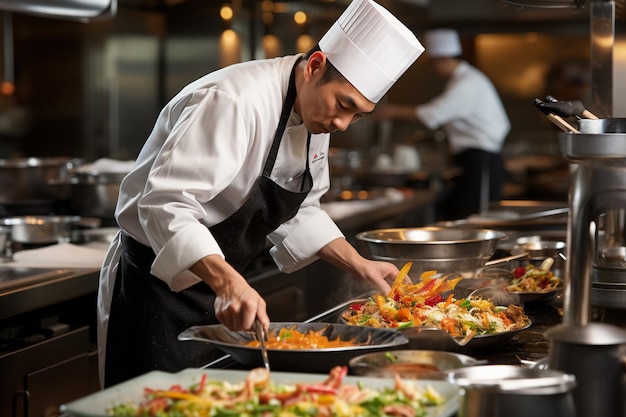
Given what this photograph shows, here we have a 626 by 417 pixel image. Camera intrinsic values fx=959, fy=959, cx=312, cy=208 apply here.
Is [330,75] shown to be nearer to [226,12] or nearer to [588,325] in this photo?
[588,325]

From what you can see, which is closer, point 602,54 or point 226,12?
point 602,54

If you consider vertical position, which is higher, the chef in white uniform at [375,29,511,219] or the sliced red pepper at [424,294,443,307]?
the chef in white uniform at [375,29,511,219]

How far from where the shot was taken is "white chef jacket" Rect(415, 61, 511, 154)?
795cm

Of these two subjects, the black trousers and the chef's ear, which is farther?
the black trousers

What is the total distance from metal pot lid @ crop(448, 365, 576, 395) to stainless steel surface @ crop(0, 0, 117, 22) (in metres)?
2.71

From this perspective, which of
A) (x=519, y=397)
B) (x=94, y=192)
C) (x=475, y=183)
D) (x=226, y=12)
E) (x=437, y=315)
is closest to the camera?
(x=519, y=397)

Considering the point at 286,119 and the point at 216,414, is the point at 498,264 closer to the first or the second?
the point at 286,119

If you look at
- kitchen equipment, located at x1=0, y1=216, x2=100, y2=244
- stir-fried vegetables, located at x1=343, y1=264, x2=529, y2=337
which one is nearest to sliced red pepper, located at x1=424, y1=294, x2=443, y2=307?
stir-fried vegetables, located at x1=343, y1=264, x2=529, y2=337

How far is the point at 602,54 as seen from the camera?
3.68 meters

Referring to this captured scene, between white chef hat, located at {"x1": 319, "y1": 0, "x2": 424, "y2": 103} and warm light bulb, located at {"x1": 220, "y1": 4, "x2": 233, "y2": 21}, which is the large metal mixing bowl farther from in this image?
warm light bulb, located at {"x1": 220, "y1": 4, "x2": 233, "y2": 21}

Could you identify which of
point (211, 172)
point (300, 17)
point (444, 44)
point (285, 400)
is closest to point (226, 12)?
point (300, 17)

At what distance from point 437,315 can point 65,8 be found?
2.29m

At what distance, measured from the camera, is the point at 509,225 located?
3.99 metres

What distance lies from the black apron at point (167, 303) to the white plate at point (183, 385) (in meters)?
0.88
